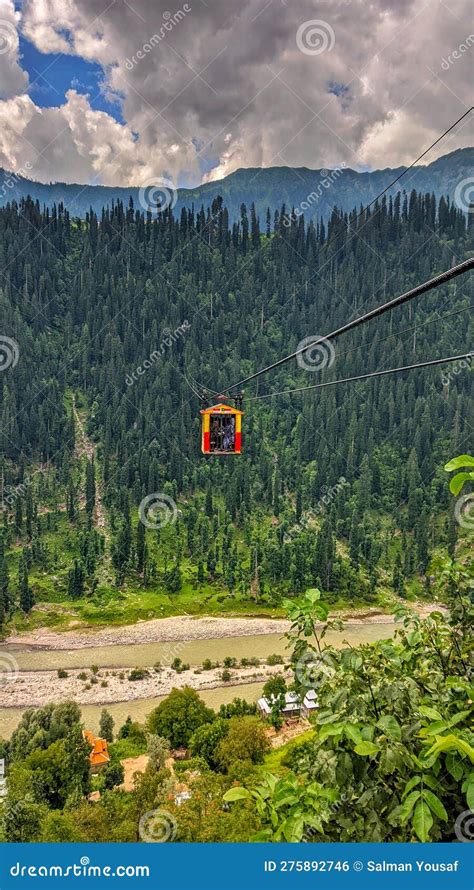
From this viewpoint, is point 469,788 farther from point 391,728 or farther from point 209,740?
point 209,740

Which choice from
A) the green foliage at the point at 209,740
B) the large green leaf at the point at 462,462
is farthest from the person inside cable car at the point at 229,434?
the large green leaf at the point at 462,462

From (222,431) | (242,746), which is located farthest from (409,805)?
(242,746)

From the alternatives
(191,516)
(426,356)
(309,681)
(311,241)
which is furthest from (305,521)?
(311,241)

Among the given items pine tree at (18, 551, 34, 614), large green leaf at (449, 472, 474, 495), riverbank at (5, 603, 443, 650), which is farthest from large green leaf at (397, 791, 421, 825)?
pine tree at (18, 551, 34, 614)

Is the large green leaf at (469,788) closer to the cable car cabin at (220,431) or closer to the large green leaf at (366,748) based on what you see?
the large green leaf at (366,748)

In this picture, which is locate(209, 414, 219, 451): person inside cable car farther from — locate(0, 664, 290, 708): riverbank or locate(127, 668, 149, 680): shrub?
locate(127, 668, 149, 680): shrub
